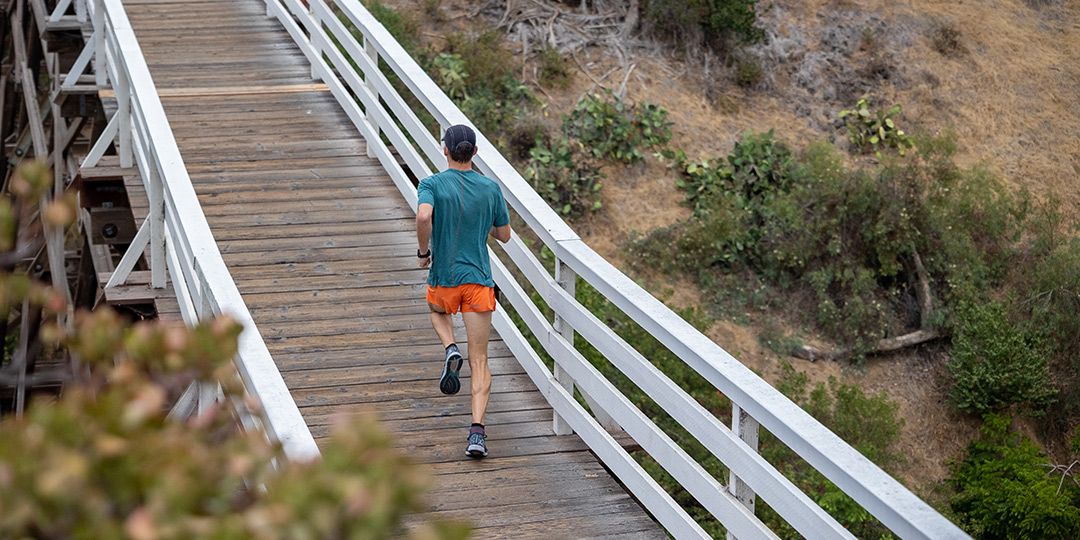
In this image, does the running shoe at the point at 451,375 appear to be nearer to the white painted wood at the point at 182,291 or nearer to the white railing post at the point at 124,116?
the white painted wood at the point at 182,291

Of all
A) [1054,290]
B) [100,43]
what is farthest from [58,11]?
[1054,290]

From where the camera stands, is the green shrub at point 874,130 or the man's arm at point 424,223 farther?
the green shrub at point 874,130

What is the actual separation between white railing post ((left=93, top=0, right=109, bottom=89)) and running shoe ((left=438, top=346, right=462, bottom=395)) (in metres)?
5.37

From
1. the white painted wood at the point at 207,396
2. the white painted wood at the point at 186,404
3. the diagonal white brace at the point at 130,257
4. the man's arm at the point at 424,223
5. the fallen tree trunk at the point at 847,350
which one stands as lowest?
the fallen tree trunk at the point at 847,350

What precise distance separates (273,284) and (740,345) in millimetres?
7760

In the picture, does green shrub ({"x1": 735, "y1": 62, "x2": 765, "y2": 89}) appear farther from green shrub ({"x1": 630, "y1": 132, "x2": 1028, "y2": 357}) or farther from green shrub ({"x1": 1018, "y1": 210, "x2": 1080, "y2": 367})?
green shrub ({"x1": 1018, "y1": 210, "x2": 1080, "y2": 367})

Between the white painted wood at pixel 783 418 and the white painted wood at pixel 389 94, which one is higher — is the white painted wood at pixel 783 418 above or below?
above

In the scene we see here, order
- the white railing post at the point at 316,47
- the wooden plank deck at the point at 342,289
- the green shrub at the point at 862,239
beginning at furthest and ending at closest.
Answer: the green shrub at the point at 862,239
the white railing post at the point at 316,47
the wooden plank deck at the point at 342,289

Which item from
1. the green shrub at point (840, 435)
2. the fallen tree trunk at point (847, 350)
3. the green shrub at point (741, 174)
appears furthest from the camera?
the green shrub at point (741, 174)

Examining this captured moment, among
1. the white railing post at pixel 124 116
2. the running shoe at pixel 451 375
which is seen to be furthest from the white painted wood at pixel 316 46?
the running shoe at pixel 451 375

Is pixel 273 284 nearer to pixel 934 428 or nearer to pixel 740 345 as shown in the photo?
pixel 740 345

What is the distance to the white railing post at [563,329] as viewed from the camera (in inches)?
198

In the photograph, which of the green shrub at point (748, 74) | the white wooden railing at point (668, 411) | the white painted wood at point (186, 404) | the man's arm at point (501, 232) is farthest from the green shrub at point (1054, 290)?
the white painted wood at point (186, 404)

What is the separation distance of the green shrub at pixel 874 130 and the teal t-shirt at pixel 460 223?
11.5m
